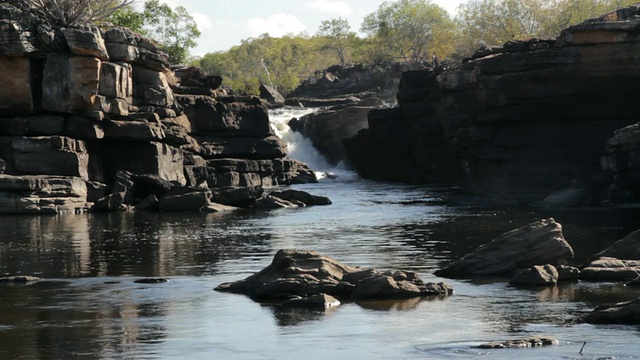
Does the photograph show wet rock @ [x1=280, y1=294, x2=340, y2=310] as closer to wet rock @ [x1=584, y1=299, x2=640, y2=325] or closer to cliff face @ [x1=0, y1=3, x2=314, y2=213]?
wet rock @ [x1=584, y1=299, x2=640, y2=325]

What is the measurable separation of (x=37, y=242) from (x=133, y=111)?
22579 mm

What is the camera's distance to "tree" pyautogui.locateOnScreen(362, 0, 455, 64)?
465 ft

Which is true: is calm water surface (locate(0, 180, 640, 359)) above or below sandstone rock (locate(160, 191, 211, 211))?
below

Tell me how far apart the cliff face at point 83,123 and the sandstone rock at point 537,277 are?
27992 mm

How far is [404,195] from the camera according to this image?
6038cm

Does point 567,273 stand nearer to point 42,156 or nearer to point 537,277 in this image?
point 537,277

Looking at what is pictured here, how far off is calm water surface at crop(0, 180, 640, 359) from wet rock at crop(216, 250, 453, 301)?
48 cm

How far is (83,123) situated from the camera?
5112cm

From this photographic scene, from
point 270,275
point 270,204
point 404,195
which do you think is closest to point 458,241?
point 270,275

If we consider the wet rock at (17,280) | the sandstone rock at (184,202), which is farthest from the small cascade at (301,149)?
the wet rock at (17,280)

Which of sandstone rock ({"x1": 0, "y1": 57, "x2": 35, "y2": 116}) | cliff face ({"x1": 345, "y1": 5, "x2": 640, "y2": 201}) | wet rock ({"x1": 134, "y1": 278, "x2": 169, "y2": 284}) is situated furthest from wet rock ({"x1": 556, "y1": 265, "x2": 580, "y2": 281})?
sandstone rock ({"x1": 0, "y1": 57, "x2": 35, "y2": 116})

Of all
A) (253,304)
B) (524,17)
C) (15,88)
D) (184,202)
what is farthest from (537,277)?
(524,17)

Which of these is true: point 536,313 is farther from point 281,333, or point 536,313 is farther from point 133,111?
point 133,111

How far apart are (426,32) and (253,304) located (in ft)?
413
